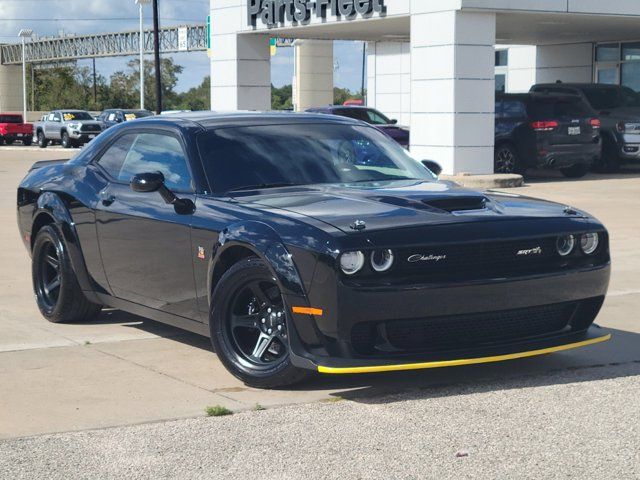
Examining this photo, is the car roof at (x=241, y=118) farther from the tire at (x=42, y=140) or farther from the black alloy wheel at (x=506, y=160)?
the tire at (x=42, y=140)

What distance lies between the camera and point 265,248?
6.00m

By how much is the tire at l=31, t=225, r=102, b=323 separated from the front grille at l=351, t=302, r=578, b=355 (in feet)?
9.48

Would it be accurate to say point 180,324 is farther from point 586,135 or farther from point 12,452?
point 586,135

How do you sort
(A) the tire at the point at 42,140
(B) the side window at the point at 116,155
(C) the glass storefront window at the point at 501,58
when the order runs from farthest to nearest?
(A) the tire at the point at 42,140
(C) the glass storefront window at the point at 501,58
(B) the side window at the point at 116,155

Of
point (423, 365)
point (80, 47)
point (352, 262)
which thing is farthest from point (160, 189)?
point (80, 47)

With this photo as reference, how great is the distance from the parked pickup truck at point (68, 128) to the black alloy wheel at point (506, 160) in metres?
25.0

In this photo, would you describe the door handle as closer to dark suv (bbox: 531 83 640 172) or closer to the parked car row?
dark suv (bbox: 531 83 640 172)

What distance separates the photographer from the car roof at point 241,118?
7328 millimetres

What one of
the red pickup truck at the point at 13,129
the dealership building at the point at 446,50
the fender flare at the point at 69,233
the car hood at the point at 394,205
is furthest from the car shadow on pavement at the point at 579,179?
the red pickup truck at the point at 13,129

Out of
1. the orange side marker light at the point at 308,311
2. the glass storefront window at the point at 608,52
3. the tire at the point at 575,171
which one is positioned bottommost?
the tire at the point at 575,171

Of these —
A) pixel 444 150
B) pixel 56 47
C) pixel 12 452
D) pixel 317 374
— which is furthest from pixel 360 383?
pixel 56 47

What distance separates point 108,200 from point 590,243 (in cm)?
310

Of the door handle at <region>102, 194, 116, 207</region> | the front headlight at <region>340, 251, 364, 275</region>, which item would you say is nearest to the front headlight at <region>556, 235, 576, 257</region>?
the front headlight at <region>340, 251, 364, 275</region>

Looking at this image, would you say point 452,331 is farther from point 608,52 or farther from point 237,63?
point 608,52
